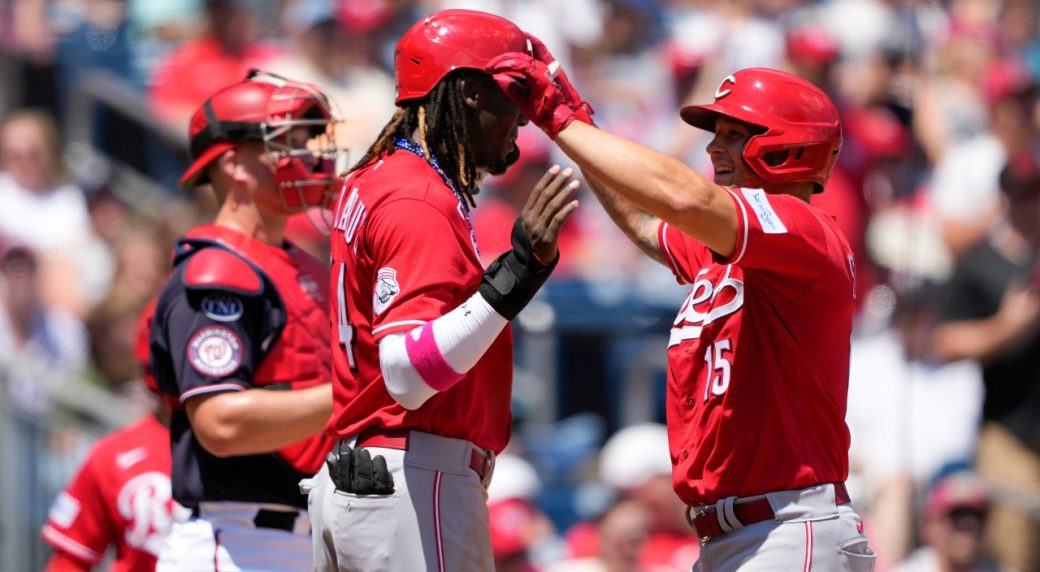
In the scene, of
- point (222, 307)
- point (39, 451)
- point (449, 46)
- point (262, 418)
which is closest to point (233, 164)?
point (222, 307)

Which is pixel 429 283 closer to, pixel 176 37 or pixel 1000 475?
pixel 1000 475

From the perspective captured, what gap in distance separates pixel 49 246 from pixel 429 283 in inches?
212

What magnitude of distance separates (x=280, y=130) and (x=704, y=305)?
1415 millimetres

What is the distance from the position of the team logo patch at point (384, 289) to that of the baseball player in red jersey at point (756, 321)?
0.46 m

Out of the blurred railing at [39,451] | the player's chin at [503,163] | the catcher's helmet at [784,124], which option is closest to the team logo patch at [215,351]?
the player's chin at [503,163]

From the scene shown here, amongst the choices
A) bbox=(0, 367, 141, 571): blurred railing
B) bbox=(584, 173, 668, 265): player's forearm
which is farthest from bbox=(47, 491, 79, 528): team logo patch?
bbox=(584, 173, 668, 265): player's forearm

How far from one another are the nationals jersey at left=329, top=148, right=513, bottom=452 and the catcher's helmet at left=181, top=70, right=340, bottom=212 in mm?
770

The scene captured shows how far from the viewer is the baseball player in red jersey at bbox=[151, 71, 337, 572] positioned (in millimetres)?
3951

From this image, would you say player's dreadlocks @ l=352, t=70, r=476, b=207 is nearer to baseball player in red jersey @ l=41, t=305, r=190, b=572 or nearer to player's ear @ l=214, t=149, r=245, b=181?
player's ear @ l=214, t=149, r=245, b=181

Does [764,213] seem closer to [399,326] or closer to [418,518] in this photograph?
[399,326]

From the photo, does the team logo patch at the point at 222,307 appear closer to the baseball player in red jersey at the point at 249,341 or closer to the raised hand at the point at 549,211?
the baseball player in red jersey at the point at 249,341

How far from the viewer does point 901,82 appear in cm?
821

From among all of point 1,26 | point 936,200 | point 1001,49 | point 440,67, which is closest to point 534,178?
point 936,200

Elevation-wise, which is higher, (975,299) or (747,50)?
(747,50)
